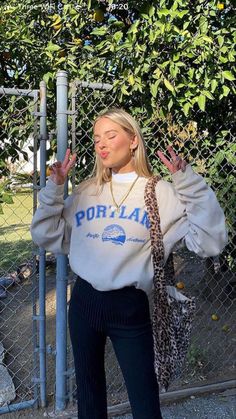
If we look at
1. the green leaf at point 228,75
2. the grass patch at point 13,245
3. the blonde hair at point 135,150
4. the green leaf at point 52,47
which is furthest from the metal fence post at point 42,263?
the grass patch at point 13,245

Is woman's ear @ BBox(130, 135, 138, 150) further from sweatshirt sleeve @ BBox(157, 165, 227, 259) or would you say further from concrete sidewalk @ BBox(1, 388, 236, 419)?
concrete sidewalk @ BBox(1, 388, 236, 419)

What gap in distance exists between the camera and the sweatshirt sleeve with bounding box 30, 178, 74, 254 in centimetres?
207

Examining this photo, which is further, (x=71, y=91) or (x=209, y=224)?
(x=71, y=91)

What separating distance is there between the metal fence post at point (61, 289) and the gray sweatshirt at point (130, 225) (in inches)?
30.2

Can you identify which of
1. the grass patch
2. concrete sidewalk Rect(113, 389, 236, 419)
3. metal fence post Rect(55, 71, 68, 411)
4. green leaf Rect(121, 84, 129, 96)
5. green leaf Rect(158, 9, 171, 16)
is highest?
green leaf Rect(158, 9, 171, 16)

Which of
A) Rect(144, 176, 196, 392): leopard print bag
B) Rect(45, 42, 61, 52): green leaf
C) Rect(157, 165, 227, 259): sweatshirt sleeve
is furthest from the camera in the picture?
Rect(45, 42, 61, 52): green leaf

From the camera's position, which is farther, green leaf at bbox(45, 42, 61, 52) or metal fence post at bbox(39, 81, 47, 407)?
green leaf at bbox(45, 42, 61, 52)

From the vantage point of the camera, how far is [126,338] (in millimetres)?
1978

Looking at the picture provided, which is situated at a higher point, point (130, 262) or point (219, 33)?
point (219, 33)

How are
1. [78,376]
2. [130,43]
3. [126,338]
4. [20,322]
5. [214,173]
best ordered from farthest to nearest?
[20,322]
[214,173]
[130,43]
[78,376]
[126,338]

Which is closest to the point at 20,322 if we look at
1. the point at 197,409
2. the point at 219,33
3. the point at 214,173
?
the point at 197,409

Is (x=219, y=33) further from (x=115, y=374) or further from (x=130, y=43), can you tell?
(x=115, y=374)

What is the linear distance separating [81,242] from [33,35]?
211 cm

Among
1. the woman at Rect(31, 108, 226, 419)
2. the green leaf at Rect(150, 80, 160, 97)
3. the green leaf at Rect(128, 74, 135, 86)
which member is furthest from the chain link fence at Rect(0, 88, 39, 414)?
the woman at Rect(31, 108, 226, 419)
